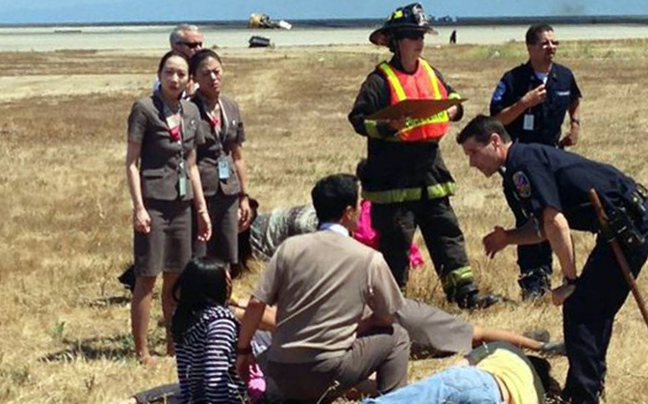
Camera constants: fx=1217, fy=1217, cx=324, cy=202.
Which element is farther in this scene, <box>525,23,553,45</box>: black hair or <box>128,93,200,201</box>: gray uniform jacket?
<box>525,23,553,45</box>: black hair

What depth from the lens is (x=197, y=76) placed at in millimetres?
7055

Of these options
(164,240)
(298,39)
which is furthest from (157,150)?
(298,39)

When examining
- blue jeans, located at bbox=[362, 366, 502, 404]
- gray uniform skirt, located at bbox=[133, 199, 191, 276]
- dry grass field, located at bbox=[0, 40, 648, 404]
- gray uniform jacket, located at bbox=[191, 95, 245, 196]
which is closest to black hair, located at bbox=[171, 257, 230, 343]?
dry grass field, located at bbox=[0, 40, 648, 404]

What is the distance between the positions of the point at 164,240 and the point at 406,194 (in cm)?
173

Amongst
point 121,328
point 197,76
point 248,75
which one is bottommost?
point 248,75

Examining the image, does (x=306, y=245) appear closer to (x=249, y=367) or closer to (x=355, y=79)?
(x=249, y=367)

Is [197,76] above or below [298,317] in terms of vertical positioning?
above

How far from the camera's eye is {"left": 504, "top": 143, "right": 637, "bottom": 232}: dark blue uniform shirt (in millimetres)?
5504

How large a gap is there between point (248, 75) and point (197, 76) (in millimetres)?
34208

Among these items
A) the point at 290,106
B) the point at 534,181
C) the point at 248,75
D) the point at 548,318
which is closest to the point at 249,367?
the point at 534,181

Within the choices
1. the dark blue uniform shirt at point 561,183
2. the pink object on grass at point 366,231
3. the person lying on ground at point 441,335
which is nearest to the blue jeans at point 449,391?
the dark blue uniform shirt at point 561,183

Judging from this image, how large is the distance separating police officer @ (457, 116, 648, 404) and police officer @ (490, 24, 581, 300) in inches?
96.5

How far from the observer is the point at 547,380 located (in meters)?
6.01

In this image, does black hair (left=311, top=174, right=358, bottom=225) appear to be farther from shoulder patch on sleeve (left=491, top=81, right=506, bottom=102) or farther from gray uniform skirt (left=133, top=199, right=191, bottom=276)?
shoulder patch on sleeve (left=491, top=81, right=506, bottom=102)
